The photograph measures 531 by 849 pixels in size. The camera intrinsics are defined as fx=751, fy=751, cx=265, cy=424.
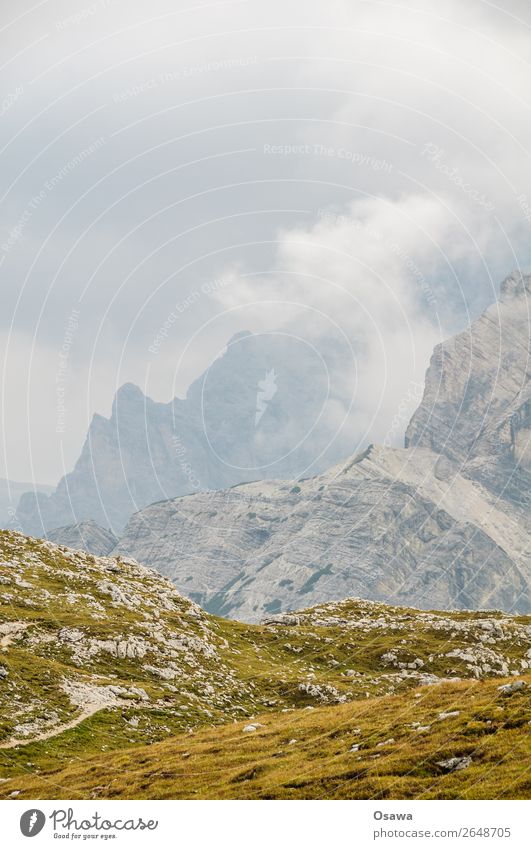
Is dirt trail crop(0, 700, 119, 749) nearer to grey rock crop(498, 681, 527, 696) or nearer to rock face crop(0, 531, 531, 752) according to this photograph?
rock face crop(0, 531, 531, 752)

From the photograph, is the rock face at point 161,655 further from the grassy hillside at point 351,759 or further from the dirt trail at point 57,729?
the grassy hillside at point 351,759

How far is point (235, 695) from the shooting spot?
82.9m

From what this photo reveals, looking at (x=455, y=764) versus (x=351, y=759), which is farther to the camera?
(x=351, y=759)

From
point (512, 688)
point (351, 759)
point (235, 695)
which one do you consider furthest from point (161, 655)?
point (512, 688)

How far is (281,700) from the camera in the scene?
83938 mm

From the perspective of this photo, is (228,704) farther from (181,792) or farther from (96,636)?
(181,792)
